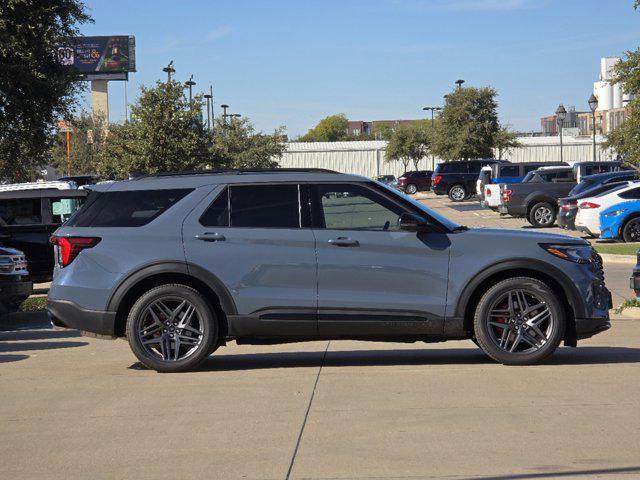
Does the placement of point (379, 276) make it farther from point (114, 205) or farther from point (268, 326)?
point (114, 205)

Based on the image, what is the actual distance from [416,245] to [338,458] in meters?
3.12

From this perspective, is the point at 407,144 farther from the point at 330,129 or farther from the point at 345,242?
the point at 330,129

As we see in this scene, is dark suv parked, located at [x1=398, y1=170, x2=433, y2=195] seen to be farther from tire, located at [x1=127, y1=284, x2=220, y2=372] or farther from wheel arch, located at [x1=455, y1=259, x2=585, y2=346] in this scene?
tire, located at [x1=127, y1=284, x2=220, y2=372]

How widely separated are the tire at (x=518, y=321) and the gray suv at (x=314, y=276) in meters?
0.01

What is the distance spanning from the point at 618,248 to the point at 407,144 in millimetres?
65827

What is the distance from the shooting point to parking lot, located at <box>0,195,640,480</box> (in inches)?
232

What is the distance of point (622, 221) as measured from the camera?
26500 mm

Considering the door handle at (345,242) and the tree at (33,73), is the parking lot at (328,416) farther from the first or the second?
the tree at (33,73)

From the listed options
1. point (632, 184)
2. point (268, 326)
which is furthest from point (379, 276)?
point (632, 184)

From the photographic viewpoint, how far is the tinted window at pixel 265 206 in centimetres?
898

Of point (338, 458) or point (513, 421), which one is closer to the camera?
point (338, 458)

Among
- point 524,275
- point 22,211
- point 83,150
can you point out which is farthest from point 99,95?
point 524,275

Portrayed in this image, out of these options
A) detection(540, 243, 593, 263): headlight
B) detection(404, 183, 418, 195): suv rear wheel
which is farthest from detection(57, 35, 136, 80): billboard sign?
detection(540, 243, 593, 263): headlight

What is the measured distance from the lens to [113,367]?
970cm
